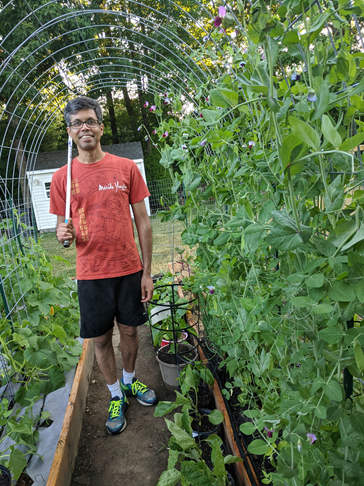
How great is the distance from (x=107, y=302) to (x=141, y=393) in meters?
0.78

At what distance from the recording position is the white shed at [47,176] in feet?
38.7

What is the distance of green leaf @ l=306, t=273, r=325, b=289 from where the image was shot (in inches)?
22.7

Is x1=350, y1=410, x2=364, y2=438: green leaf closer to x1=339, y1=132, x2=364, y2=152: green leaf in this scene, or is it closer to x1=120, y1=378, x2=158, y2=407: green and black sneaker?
A: x1=339, y1=132, x2=364, y2=152: green leaf

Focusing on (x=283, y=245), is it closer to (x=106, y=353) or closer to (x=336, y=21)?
(x=336, y=21)

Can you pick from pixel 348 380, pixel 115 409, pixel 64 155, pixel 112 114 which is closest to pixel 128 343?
pixel 115 409

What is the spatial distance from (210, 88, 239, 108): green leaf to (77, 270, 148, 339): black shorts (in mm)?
1622

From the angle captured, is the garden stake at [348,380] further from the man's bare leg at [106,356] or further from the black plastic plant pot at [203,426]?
the man's bare leg at [106,356]

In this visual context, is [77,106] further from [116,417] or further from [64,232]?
[116,417]

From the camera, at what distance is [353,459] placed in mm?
657

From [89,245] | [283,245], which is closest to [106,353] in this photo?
[89,245]

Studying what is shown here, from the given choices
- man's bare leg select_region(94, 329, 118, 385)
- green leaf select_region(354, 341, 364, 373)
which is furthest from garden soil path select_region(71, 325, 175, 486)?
green leaf select_region(354, 341, 364, 373)

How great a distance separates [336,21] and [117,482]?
86.0 inches

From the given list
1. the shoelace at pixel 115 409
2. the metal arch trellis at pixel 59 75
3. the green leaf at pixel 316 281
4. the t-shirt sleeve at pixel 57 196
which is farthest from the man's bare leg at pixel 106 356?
the green leaf at pixel 316 281

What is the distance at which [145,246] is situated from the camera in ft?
7.39
